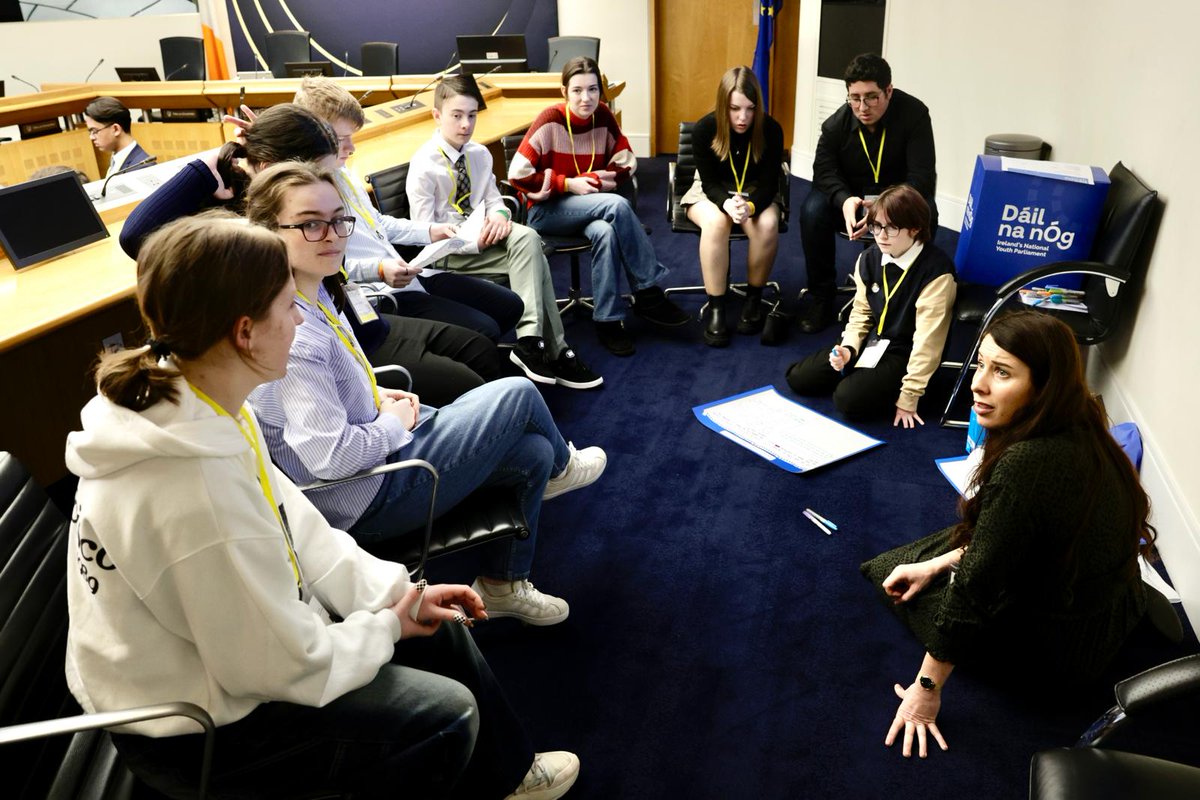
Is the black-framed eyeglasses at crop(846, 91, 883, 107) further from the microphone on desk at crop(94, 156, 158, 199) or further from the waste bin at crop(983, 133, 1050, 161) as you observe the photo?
the microphone on desk at crop(94, 156, 158, 199)

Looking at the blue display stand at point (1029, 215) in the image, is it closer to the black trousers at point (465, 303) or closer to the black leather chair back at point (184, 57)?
the black trousers at point (465, 303)

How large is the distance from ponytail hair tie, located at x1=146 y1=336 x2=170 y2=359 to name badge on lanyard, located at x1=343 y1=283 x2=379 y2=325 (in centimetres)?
122

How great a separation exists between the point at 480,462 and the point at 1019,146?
3.49 meters

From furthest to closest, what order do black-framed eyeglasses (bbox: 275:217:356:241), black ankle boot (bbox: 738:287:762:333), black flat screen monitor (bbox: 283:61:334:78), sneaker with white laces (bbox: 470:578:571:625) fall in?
black flat screen monitor (bbox: 283:61:334:78)
black ankle boot (bbox: 738:287:762:333)
sneaker with white laces (bbox: 470:578:571:625)
black-framed eyeglasses (bbox: 275:217:356:241)

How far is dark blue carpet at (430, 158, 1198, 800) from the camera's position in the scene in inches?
72.0

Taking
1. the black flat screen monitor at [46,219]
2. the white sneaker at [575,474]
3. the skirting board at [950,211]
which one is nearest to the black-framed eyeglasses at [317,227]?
the white sneaker at [575,474]

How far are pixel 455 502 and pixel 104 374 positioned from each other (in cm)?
89

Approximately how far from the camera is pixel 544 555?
252cm

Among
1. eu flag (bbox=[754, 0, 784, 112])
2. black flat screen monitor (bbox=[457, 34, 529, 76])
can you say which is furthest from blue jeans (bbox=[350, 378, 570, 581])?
eu flag (bbox=[754, 0, 784, 112])

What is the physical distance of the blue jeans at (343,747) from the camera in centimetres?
122

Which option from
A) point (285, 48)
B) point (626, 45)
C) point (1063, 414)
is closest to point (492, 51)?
point (626, 45)

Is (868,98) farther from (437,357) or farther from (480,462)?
(480,462)

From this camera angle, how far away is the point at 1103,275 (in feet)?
9.66

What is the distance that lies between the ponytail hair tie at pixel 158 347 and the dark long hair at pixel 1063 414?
145cm
